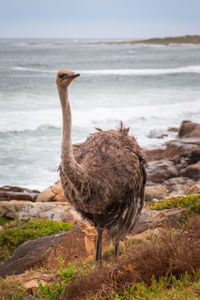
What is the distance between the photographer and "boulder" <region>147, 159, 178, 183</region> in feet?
42.2

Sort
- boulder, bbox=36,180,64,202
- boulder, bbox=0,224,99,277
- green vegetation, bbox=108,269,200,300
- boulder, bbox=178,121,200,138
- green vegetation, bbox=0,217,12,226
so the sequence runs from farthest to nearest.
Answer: boulder, bbox=178,121,200,138, boulder, bbox=36,180,64,202, green vegetation, bbox=0,217,12,226, boulder, bbox=0,224,99,277, green vegetation, bbox=108,269,200,300

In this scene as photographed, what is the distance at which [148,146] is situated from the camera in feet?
53.7

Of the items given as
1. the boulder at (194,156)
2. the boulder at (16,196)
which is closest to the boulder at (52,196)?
the boulder at (16,196)

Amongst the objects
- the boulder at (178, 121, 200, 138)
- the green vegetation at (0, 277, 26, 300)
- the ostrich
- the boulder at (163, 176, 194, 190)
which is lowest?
the boulder at (163, 176, 194, 190)

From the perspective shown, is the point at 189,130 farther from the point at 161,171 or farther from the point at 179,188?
the point at 179,188

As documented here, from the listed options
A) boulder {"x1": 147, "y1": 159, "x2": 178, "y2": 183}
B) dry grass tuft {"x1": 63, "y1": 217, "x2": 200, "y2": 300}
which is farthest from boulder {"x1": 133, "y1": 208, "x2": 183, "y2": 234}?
boulder {"x1": 147, "y1": 159, "x2": 178, "y2": 183}

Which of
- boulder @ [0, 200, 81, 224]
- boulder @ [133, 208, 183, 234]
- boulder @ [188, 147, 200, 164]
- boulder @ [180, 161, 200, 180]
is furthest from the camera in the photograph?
boulder @ [188, 147, 200, 164]

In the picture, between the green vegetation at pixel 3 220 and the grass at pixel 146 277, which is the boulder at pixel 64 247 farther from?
the green vegetation at pixel 3 220

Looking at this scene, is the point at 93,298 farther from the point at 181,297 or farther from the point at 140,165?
the point at 140,165

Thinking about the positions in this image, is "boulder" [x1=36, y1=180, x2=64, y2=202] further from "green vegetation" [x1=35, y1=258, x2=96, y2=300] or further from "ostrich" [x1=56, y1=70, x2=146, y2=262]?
"green vegetation" [x1=35, y1=258, x2=96, y2=300]

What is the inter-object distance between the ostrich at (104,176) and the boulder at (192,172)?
840 centimetres

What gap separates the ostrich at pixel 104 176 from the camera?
388 centimetres

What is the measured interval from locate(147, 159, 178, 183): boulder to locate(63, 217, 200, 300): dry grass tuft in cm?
900

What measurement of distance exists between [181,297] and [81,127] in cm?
1898
